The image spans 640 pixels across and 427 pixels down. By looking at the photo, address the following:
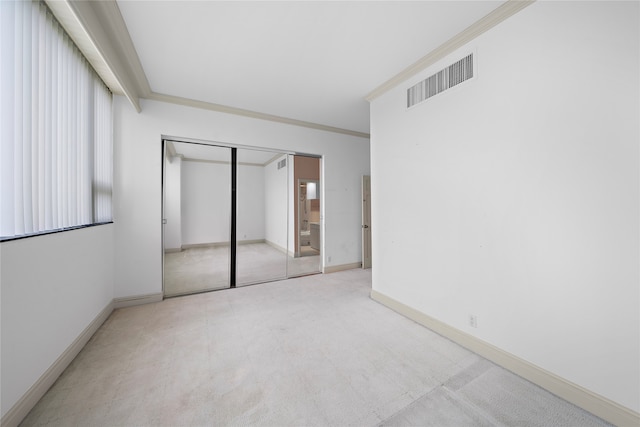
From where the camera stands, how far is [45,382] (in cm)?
171

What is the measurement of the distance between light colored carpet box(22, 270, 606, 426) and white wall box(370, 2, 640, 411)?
41 cm

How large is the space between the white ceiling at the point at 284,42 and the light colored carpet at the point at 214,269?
2.52 meters

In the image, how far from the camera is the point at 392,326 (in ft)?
8.87

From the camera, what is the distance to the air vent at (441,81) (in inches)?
89.7

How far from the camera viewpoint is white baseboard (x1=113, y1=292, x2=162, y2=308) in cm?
318

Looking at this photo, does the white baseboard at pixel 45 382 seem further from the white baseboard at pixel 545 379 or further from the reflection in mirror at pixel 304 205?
the white baseboard at pixel 545 379

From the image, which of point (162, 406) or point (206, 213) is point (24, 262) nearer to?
point (162, 406)

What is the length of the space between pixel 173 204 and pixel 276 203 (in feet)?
5.89

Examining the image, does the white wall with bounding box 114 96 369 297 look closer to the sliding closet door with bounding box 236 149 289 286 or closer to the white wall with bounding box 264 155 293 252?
the sliding closet door with bounding box 236 149 289 286

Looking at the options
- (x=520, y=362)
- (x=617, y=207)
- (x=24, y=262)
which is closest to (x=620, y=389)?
(x=520, y=362)

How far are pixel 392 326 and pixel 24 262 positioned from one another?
312cm

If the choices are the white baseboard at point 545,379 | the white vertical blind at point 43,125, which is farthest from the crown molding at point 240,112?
the white baseboard at point 545,379

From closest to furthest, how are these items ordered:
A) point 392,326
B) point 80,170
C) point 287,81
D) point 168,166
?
1. point 80,170
2. point 392,326
3. point 287,81
4. point 168,166

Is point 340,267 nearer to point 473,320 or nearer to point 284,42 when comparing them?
point 473,320
